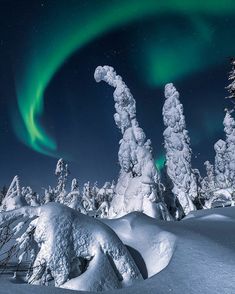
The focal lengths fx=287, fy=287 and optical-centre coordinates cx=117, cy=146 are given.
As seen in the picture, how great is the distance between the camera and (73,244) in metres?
5.76

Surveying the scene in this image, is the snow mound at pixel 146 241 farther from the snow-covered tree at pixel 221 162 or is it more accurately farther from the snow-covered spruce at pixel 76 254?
the snow-covered tree at pixel 221 162

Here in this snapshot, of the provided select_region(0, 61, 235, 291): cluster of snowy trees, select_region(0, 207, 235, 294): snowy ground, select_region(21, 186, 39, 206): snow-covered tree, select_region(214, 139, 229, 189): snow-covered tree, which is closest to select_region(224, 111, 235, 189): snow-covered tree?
select_region(0, 61, 235, 291): cluster of snowy trees

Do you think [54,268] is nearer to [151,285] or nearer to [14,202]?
[151,285]

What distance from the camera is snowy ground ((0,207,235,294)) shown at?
151 inches

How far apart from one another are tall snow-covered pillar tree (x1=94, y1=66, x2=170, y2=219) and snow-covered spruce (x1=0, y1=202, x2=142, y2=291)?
10401 mm

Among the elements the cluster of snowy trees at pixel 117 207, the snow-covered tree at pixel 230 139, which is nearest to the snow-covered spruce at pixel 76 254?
the cluster of snowy trees at pixel 117 207

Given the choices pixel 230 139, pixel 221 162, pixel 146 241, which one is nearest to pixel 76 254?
pixel 146 241

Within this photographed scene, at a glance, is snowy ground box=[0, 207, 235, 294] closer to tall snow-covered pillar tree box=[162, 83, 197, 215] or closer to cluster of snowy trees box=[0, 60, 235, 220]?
cluster of snowy trees box=[0, 60, 235, 220]

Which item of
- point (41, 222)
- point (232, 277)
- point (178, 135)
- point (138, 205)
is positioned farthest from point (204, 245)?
point (178, 135)

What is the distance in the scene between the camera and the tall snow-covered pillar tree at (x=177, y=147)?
25.3m

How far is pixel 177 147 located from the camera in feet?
86.9

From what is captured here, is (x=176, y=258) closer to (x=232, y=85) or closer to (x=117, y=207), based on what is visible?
(x=232, y=85)

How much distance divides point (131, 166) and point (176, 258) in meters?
14.5

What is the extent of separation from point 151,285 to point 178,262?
0.83 meters
